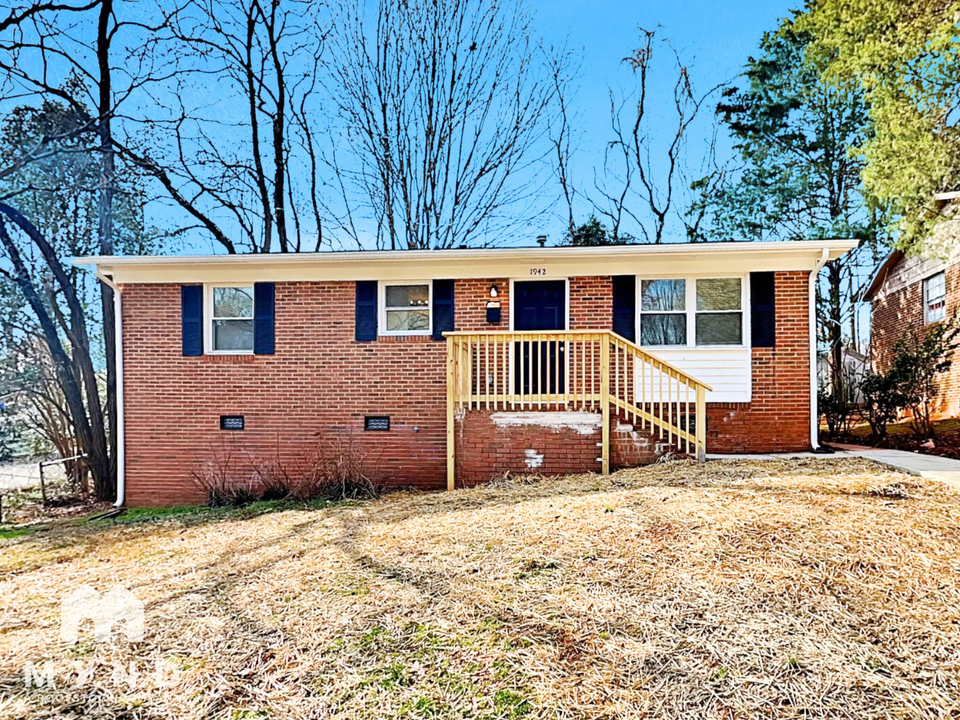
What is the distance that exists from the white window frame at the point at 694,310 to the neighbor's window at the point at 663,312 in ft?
0.15

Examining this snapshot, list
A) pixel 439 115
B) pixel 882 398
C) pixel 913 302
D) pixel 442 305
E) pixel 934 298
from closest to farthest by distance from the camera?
pixel 442 305 → pixel 882 398 → pixel 934 298 → pixel 913 302 → pixel 439 115

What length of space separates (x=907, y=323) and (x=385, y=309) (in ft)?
48.8

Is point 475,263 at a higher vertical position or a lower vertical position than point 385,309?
higher

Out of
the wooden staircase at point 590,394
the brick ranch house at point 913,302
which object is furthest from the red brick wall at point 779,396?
the brick ranch house at point 913,302

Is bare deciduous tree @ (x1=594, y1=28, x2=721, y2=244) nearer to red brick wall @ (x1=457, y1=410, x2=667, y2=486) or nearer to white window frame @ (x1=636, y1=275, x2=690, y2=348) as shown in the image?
white window frame @ (x1=636, y1=275, x2=690, y2=348)

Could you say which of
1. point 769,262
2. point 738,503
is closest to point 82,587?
point 738,503

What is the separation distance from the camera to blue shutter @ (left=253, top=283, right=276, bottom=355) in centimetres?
896

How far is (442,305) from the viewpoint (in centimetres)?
876

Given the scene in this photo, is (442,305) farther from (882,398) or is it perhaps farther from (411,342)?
(882,398)

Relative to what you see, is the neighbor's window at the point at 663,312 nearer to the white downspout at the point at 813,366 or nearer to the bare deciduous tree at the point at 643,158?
the white downspout at the point at 813,366

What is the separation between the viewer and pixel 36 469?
11477mm

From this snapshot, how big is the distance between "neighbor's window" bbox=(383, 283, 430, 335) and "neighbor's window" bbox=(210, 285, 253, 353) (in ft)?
7.89

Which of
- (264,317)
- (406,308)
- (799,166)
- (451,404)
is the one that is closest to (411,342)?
(406,308)

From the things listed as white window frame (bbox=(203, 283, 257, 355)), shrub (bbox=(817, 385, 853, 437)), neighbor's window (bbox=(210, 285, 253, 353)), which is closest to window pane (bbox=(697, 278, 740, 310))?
shrub (bbox=(817, 385, 853, 437))
